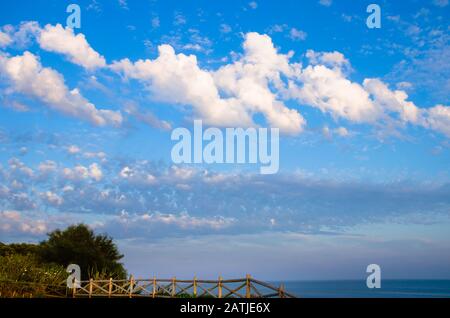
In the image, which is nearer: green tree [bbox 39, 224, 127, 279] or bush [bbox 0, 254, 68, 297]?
bush [bbox 0, 254, 68, 297]

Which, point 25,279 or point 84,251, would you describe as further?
point 84,251

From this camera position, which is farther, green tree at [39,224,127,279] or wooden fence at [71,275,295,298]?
green tree at [39,224,127,279]

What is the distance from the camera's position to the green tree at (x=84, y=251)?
1499 inches

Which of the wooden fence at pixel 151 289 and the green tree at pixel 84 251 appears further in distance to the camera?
the green tree at pixel 84 251

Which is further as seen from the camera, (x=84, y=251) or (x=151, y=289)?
(x=84, y=251)

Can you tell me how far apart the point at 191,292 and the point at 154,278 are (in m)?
4.03

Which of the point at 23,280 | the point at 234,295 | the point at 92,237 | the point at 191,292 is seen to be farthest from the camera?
the point at 92,237

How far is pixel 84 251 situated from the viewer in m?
38.2

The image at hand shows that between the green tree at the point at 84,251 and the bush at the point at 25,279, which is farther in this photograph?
the green tree at the point at 84,251

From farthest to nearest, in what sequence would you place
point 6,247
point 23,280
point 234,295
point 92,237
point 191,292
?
point 6,247 → point 92,237 → point 23,280 → point 191,292 → point 234,295

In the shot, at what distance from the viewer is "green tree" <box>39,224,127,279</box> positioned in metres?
38.1
